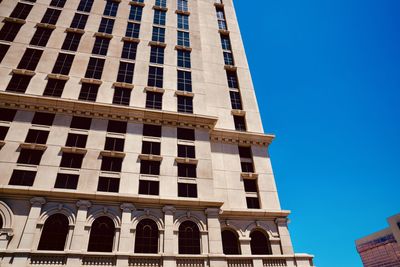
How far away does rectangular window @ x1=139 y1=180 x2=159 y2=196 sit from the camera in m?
24.8

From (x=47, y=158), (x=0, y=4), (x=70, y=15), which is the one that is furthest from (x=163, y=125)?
(x=0, y=4)

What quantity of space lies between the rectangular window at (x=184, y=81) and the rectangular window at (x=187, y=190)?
13.0m

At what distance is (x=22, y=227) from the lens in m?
20.6

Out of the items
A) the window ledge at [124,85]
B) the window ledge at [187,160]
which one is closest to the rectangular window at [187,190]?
the window ledge at [187,160]

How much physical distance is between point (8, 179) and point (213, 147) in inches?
792

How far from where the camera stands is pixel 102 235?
2202cm

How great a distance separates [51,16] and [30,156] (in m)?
21.9

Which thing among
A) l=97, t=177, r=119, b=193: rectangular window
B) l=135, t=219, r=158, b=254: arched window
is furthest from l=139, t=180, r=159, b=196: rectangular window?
l=135, t=219, r=158, b=254: arched window

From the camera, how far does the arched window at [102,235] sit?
21.5 meters

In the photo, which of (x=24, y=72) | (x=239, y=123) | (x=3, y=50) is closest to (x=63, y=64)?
(x=24, y=72)

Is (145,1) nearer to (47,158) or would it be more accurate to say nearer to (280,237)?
(47,158)

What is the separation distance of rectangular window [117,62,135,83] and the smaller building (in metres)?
150

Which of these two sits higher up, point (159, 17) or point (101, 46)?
point (159, 17)

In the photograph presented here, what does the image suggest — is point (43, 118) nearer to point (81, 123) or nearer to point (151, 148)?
point (81, 123)
